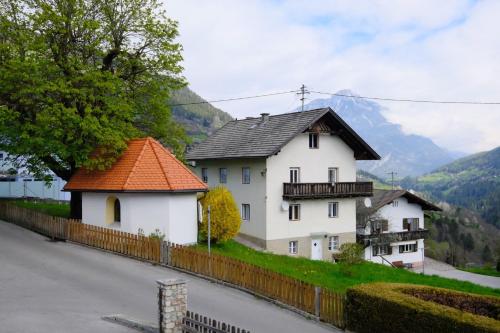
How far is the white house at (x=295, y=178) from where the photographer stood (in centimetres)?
3491

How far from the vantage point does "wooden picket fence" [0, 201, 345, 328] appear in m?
17.5

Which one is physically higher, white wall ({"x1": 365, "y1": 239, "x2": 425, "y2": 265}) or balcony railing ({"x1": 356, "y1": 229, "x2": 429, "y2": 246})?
balcony railing ({"x1": 356, "y1": 229, "x2": 429, "y2": 246})

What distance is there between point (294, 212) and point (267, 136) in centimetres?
590

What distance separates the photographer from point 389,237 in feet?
155

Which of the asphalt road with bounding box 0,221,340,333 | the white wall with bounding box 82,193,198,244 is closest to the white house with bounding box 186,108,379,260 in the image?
the white wall with bounding box 82,193,198,244

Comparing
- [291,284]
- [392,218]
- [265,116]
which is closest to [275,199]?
[265,116]

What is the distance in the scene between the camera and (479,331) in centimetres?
1241

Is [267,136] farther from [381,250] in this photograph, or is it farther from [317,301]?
[381,250]

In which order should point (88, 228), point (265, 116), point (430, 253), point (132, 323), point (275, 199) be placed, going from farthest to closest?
point (430, 253) → point (265, 116) → point (275, 199) → point (88, 228) → point (132, 323)

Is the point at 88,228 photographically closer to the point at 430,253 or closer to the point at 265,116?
the point at 265,116

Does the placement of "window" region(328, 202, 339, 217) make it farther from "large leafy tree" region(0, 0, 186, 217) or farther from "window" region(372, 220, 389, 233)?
"large leafy tree" region(0, 0, 186, 217)

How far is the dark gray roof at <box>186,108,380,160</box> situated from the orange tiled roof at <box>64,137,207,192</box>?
25.3 ft

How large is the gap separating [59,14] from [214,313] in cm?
1945

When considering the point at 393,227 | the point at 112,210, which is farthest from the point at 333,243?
the point at 112,210
